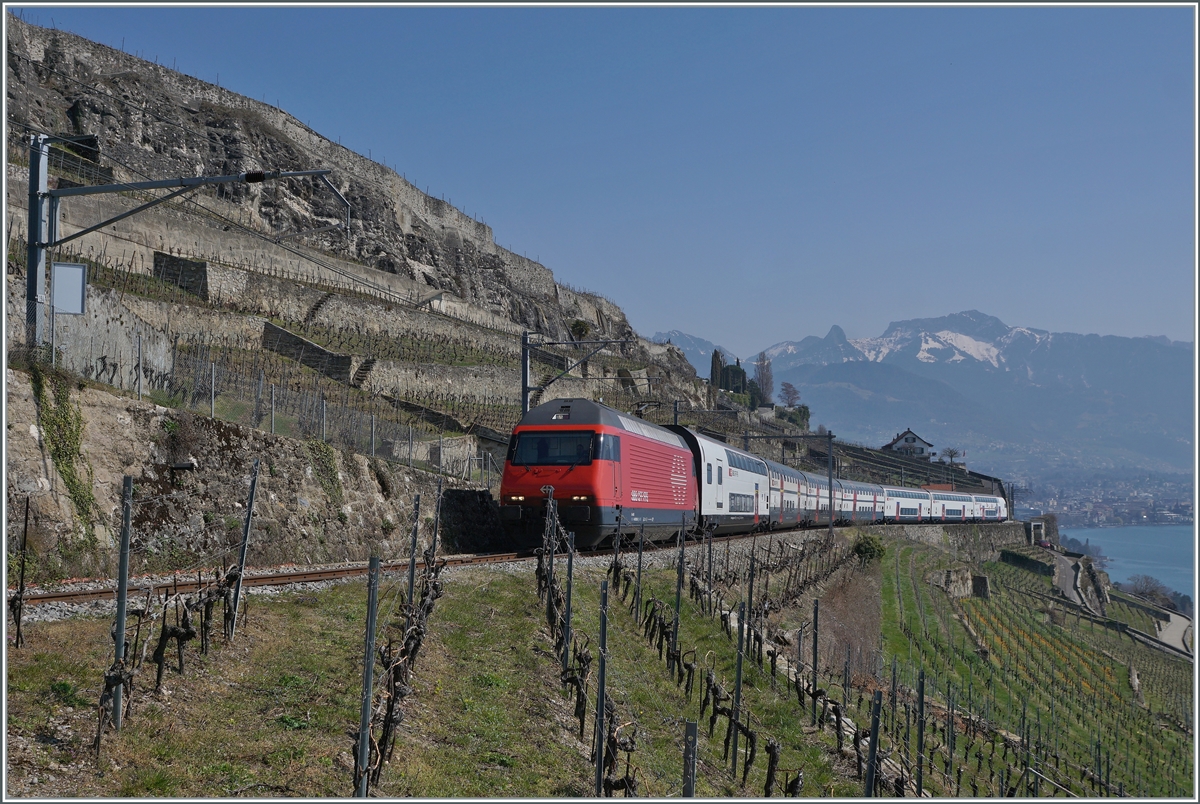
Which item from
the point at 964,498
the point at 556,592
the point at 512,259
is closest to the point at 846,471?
the point at 964,498

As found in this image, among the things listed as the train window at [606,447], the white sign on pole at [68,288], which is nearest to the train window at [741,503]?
the train window at [606,447]

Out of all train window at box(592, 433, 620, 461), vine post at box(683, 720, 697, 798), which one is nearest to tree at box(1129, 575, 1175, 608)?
train window at box(592, 433, 620, 461)

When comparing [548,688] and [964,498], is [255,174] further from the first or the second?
[964,498]

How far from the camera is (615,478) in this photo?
22.1 m

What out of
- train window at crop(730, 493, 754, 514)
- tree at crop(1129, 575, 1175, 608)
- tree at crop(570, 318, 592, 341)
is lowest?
tree at crop(1129, 575, 1175, 608)

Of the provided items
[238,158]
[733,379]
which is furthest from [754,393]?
[238,158]

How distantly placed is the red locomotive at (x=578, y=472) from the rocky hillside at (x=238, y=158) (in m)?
27.0

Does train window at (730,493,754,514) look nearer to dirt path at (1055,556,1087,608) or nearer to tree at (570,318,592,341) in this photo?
dirt path at (1055,556,1087,608)

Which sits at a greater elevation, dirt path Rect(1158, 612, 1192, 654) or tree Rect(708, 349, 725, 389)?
tree Rect(708, 349, 725, 389)

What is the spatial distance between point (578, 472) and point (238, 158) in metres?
50.8

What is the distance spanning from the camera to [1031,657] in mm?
36375

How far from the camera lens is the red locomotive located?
21.4 meters

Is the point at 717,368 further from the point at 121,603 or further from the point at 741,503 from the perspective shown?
Result: the point at 121,603

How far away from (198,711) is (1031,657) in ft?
117
